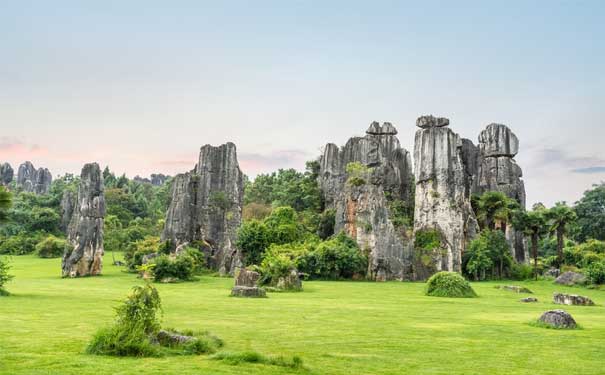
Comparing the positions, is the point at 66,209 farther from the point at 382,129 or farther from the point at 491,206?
the point at 491,206

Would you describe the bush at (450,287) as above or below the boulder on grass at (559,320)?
above

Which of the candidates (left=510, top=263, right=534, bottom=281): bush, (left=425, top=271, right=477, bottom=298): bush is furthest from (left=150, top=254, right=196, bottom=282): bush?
(left=510, top=263, right=534, bottom=281): bush

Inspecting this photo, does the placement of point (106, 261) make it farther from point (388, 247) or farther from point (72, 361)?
point (72, 361)

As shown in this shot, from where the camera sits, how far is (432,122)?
202 feet

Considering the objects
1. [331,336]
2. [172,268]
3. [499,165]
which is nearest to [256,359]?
[331,336]

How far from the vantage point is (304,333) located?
1733 centimetres

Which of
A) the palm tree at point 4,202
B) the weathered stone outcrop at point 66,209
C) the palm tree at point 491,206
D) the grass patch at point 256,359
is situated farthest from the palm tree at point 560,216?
the weathered stone outcrop at point 66,209

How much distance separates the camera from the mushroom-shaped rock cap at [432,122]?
61.3 metres

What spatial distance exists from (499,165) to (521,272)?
1923cm

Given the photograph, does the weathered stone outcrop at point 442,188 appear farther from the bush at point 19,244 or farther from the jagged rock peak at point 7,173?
the jagged rock peak at point 7,173

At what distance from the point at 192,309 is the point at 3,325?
7.44 metres

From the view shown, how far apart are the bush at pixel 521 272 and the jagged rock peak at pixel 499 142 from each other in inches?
754

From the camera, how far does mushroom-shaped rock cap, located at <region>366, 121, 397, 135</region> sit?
75.9 metres

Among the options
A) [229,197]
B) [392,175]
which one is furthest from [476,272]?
[229,197]
